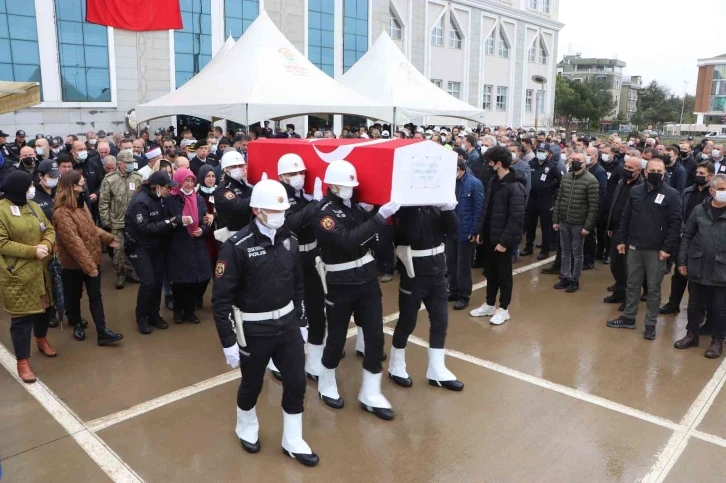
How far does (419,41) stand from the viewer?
30938 mm

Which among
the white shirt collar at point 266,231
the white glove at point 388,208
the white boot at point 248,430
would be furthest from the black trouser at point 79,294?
the white glove at point 388,208

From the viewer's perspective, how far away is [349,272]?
4422 millimetres

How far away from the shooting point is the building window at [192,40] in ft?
66.6

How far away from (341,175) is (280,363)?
57.7 inches

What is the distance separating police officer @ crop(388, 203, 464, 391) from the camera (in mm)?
4844

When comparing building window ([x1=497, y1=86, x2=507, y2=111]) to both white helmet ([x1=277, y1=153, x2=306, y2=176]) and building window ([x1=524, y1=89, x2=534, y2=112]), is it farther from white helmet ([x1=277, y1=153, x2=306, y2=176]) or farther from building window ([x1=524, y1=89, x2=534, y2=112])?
white helmet ([x1=277, y1=153, x2=306, y2=176])

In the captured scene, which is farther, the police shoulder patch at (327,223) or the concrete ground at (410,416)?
the police shoulder patch at (327,223)

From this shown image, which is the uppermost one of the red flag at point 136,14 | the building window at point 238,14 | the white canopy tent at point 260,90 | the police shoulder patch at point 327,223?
the building window at point 238,14

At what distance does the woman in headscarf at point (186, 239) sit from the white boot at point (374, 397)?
2.79m

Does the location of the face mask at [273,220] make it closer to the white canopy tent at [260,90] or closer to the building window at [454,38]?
the white canopy tent at [260,90]

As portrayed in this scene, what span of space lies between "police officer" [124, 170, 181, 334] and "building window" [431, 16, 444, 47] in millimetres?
28885

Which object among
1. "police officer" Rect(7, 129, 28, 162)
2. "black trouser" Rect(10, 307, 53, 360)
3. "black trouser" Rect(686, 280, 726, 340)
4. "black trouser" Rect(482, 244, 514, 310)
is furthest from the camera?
"police officer" Rect(7, 129, 28, 162)

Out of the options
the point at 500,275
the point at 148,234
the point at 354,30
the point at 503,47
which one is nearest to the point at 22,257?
the point at 148,234

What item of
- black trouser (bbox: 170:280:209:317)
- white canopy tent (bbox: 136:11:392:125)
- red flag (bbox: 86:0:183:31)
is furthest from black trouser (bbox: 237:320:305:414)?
red flag (bbox: 86:0:183:31)
